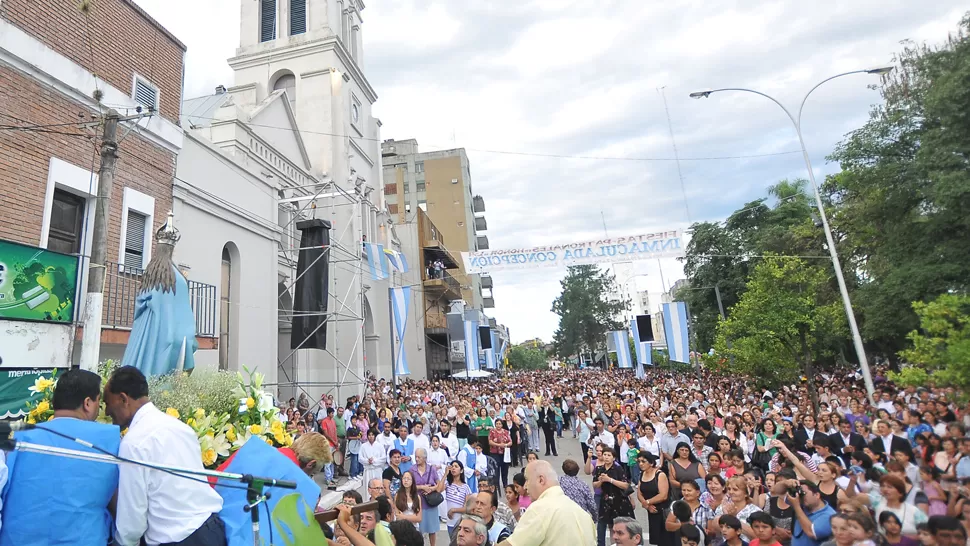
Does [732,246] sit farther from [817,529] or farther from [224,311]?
[817,529]

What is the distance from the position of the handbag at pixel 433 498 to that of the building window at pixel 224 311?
361 inches

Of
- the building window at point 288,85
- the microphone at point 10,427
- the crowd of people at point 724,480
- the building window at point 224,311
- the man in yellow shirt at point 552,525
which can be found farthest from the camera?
the building window at point 288,85

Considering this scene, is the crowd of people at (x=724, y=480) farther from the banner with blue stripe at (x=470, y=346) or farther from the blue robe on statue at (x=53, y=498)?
the banner with blue stripe at (x=470, y=346)

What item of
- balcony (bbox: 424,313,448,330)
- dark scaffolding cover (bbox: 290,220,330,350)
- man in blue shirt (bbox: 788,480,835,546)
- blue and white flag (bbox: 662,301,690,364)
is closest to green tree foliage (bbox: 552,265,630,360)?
balcony (bbox: 424,313,448,330)

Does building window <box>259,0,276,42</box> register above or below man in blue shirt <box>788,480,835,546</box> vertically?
above

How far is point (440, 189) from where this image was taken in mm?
57656

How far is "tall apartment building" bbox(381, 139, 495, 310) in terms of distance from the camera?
56188 mm

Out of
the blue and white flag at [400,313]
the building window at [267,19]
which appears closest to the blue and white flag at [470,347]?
the blue and white flag at [400,313]

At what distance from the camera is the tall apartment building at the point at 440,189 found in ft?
184

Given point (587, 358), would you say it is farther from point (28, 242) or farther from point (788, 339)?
point (28, 242)

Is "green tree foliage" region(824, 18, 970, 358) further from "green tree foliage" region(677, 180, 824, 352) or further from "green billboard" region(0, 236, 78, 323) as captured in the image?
"green billboard" region(0, 236, 78, 323)

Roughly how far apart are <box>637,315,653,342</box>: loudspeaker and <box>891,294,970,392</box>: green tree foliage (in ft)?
41.7

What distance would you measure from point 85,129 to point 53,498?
952cm

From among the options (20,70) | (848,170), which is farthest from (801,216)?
(20,70)
